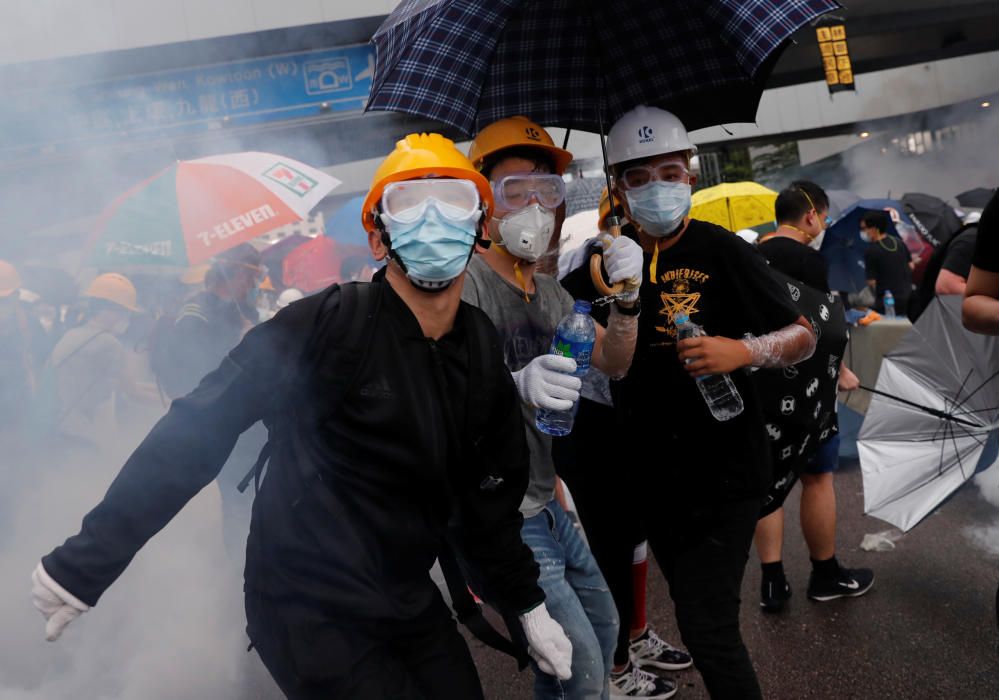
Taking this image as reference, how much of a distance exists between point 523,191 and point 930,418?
8.20ft

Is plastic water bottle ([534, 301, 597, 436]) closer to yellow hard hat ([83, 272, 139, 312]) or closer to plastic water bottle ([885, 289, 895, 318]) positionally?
yellow hard hat ([83, 272, 139, 312])

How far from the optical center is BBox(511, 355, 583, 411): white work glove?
2.23 m

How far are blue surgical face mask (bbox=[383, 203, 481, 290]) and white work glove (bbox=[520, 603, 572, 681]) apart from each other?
88cm

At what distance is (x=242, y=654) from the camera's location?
4.16 m

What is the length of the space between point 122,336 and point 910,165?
2071 cm

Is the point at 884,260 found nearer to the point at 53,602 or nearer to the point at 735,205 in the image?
the point at 735,205

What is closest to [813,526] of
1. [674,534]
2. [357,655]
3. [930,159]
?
[674,534]

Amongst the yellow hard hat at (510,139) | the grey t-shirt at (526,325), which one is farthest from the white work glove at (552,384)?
the yellow hard hat at (510,139)

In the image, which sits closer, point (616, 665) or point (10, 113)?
point (10, 113)

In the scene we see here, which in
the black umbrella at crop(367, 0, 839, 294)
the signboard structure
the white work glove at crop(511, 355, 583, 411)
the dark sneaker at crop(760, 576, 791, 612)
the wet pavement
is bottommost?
the wet pavement

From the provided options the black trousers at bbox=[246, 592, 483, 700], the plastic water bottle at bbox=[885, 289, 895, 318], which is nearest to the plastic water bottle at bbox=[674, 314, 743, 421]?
the black trousers at bbox=[246, 592, 483, 700]

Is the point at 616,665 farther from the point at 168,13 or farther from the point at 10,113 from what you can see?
Result: the point at 168,13

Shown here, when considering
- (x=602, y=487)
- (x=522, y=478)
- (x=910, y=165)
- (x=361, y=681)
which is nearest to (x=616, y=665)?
(x=602, y=487)

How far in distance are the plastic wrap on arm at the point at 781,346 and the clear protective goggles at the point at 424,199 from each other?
3.45 ft
